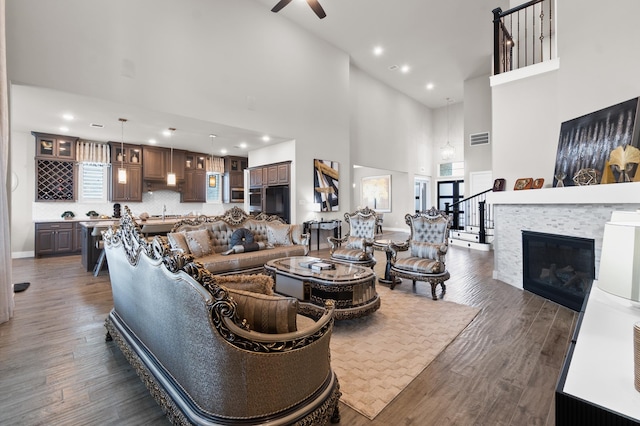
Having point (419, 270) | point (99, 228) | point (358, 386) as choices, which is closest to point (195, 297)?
point (358, 386)

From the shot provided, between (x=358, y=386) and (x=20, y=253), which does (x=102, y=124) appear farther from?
(x=358, y=386)

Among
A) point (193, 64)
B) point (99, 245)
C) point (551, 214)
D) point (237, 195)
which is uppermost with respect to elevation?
point (193, 64)

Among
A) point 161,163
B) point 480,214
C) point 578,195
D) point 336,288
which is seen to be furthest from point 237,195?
point 578,195

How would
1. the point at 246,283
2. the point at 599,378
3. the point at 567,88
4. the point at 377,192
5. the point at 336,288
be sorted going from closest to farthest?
the point at 599,378 → the point at 246,283 → the point at 336,288 → the point at 567,88 → the point at 377,192

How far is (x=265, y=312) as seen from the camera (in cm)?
141

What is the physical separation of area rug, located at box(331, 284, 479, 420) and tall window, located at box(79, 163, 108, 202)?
7.94 meters

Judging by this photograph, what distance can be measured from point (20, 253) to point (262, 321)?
339 inches

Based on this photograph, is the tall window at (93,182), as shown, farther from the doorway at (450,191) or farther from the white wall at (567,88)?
the doorway at (450,191)

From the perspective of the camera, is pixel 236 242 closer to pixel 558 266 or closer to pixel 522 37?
pixel 558 266

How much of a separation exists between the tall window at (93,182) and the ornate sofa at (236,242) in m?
4.86

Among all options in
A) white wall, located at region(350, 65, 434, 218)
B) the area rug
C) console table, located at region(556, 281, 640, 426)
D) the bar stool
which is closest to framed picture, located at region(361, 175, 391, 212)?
white wall, located at region(350, 65, 434, 218)

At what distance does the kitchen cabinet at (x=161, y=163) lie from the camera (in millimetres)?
8168

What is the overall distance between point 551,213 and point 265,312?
4.16m

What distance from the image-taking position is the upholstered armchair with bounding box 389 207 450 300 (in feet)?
12.9
